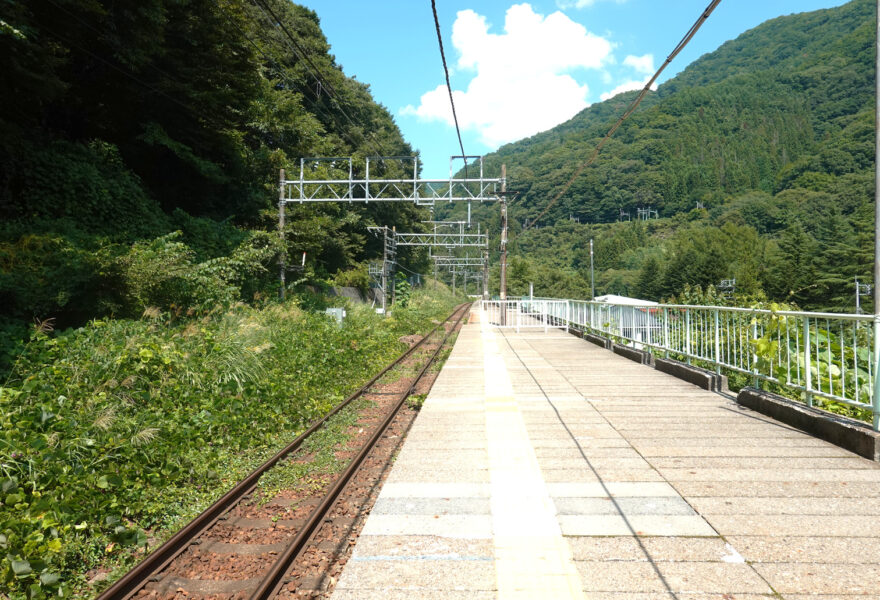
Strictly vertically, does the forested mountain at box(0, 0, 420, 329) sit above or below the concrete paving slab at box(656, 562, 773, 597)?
above

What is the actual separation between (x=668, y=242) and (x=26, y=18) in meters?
127

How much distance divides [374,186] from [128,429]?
41.0 metres

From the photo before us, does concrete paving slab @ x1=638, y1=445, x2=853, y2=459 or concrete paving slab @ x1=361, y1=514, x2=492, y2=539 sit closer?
concrete paving slab @ x1=361, y1=514, x2=492, y2=539

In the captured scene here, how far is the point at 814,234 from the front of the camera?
281 feet

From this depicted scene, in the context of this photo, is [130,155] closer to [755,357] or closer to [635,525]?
[755,357]

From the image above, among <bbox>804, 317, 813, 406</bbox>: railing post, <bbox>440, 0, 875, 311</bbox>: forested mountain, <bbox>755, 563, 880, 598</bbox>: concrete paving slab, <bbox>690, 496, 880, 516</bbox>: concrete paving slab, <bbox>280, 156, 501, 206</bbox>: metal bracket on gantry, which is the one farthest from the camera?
<bbox>440, 0, 875, 311</bbox>: forested mountain

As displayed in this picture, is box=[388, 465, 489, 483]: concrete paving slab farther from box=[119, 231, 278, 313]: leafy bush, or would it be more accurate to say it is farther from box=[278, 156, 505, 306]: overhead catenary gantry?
box=[278, 156, 505, 306]: overhead catenary gantry

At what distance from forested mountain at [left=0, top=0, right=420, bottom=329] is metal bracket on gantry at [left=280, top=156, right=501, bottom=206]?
193 centimetres

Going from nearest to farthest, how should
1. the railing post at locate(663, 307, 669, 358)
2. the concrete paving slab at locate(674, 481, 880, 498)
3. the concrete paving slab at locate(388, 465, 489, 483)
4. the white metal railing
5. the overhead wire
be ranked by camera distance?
the concrete paving slab at locate(674, 481, 880, 498) → the concrete paving slab at locate(388, 465, 489, 483) → the white metal railing → the railing post at locate(663, 307, 669, 358) → the overhead wire

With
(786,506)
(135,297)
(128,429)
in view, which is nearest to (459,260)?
(135,297)

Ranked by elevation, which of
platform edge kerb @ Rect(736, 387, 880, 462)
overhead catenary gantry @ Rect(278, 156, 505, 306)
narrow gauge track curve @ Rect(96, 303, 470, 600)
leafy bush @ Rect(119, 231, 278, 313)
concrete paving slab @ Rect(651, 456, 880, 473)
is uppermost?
overhead catenary gantry @ Rect(278, 156, 505, 306)

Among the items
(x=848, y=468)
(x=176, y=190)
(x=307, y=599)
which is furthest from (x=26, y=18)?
(x=848, y=468)

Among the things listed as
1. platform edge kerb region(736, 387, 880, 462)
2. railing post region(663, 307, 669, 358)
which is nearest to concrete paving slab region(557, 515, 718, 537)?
platform edge kerb region(736, 387, 880, 462)

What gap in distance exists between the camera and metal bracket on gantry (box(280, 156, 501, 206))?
763 inches
